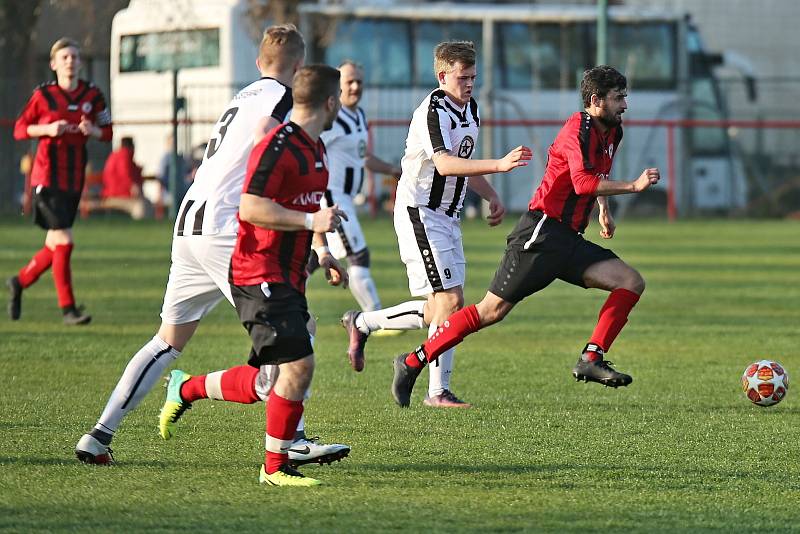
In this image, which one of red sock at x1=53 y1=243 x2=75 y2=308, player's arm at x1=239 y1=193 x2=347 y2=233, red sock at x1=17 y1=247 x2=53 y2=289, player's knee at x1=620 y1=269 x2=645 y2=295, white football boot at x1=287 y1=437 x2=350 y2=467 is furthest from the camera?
red sock at x1=17 y1=247 x2=53 y2=289

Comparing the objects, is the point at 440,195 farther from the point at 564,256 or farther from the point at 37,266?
the point at 37,266

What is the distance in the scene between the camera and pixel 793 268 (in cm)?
1923

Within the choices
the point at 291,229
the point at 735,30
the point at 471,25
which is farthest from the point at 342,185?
the point at 735,30

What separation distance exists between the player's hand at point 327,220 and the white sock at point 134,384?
1.21m

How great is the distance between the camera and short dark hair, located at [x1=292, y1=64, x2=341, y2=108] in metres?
6.12

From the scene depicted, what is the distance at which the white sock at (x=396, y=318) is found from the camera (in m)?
9.38

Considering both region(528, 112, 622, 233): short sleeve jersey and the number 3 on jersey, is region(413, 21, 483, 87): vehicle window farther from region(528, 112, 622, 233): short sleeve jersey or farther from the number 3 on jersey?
the number 3 on jersey

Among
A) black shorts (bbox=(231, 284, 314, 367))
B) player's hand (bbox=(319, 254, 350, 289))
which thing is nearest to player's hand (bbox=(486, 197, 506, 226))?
player's hand (bbox=(319, 254, 350, 289))

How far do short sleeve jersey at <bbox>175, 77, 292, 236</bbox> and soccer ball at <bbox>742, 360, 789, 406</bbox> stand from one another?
3309mm

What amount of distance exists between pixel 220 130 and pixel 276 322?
1177 mm

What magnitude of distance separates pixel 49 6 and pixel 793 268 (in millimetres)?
21187

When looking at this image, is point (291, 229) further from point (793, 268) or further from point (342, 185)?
point (793, 268)

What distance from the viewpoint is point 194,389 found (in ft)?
22.9

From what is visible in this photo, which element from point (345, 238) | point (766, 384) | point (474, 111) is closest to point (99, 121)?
point (345, 238)
